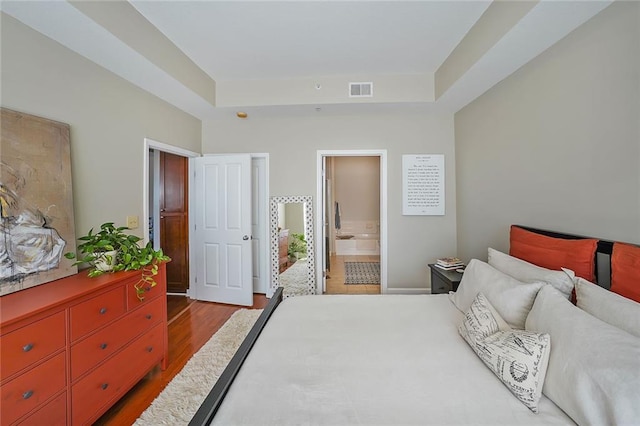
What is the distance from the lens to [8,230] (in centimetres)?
144

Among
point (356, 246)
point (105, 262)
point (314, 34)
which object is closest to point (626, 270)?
point (314, 34)

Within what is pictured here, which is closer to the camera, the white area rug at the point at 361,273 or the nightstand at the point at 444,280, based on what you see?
the nightstand at the point at 444,280

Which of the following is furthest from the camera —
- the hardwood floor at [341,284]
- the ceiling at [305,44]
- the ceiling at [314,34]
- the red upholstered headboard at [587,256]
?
the hardwood floor at [341,284]

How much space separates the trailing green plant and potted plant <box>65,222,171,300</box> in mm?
2004

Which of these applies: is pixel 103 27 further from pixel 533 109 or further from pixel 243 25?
pixel 533 109

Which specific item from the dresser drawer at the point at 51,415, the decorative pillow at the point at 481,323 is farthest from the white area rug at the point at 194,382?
the decorative pillow at the point at 481,323

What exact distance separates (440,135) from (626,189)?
2.30 meters

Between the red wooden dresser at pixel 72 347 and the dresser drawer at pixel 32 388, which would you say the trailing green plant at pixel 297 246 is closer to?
the red wooden dresser at pixel 72 347

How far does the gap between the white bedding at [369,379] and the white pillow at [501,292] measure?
0.20 m

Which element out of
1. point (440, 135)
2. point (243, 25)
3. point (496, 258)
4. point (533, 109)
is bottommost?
point (496, 258)

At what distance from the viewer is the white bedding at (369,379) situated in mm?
922

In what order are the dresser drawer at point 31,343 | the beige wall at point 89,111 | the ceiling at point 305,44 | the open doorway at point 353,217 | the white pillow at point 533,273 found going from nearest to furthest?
the dresser drawer at point 31,343 < the white pillow at point 533,273 < the beige wall at point 89,111 < the ceiling at point 305,44 < the open doorway at point 353,217

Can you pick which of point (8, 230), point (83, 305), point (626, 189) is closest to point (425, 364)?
point (626, 189)

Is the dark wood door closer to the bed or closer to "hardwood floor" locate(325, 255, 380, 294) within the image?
"hardwood floor" locate(325, 255, 380, 294)
